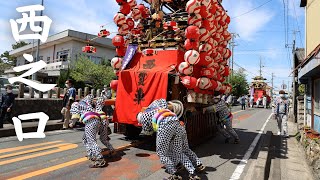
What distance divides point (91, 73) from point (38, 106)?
16839 mm

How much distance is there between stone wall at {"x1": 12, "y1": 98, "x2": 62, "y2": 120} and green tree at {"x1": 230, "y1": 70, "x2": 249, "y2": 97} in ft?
134

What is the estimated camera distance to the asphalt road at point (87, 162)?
5543 mm

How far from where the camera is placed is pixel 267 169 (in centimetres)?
695

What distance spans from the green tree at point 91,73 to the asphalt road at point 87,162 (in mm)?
20624

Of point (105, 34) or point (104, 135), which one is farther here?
point (105, 34)

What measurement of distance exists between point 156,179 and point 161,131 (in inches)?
40.1

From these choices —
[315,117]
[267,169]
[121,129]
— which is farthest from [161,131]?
[315,117]

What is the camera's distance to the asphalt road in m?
5.54

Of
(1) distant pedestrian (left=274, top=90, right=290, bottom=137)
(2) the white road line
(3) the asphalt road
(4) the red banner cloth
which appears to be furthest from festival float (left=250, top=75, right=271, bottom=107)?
(4) the red banner cloth

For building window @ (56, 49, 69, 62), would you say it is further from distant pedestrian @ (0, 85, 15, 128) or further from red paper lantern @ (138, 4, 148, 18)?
red paper lantern @ (138, 4, 148, 18)

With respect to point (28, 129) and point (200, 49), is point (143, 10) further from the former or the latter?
point (28, 129)

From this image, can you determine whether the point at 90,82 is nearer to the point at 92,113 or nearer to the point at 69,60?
the point at 69,60

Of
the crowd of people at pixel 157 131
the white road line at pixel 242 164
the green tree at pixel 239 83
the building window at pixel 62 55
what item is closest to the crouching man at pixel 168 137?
the crowd of people at pixel 157 131

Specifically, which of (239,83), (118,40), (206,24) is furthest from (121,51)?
(239,83)
